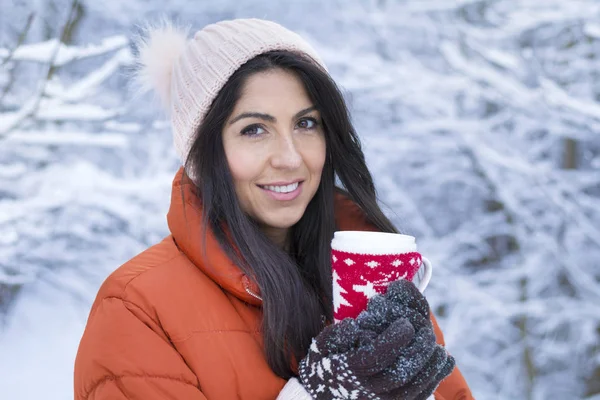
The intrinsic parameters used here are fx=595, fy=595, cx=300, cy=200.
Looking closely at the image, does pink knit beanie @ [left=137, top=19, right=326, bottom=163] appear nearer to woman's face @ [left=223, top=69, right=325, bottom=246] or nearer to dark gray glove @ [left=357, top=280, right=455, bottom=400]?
woman's face @ [left=223, top=69, right=325, bottom=246]

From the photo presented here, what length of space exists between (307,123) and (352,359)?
0.55 m

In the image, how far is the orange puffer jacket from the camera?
38.7 inches

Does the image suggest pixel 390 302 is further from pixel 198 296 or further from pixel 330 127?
pixel 330 127

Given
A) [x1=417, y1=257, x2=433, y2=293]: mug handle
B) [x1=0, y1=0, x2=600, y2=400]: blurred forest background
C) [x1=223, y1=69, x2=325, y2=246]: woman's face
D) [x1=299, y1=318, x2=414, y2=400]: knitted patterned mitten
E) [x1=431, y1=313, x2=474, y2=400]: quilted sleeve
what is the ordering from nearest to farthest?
[x1=299, y1=318, x2=414, y2=400]: knitted patterned mitten, [x1=417, y1=257, x2=433, y2=293]: mug handle, [x1=223, y1=69, x2=325, y2=246]: woman's face, [x1=431, y1=313, x2=474, y2=400]: quilted sleeve, [x1=0, y1=0, x2=600, y2=400]: blurred forest background

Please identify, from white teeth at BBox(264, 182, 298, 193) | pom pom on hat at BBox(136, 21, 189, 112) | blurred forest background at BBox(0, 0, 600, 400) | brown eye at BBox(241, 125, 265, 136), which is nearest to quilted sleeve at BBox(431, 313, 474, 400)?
white teeth at BBox(264, 182, 298, 193)

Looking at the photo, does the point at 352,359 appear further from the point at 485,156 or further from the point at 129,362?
the point at 485,156

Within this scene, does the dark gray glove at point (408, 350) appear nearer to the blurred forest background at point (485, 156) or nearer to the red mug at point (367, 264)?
the red mug at point (367, 264)

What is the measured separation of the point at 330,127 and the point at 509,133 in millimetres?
2238

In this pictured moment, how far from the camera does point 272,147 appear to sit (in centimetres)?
122

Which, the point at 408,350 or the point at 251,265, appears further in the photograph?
the point at 251,265

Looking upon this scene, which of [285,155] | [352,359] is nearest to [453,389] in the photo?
[352,359]

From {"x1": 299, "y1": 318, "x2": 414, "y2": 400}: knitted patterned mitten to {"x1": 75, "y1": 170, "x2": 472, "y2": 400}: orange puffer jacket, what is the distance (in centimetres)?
14

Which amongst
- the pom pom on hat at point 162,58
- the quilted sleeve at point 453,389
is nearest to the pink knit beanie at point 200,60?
the pom pom on hat at point 162,58

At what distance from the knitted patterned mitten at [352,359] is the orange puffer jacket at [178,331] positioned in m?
0.14
